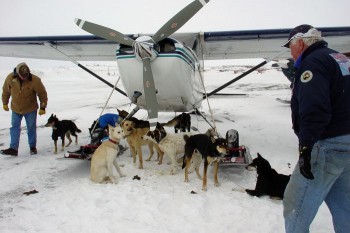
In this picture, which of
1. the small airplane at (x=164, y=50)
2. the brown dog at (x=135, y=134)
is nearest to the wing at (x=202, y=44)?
the small airplane at (x=164, y=50)

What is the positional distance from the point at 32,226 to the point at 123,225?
109 cm

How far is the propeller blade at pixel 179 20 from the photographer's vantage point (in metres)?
5.45

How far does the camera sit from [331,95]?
2176 millimetres

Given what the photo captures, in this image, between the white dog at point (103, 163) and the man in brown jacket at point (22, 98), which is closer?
the white dog at point (103, 163)

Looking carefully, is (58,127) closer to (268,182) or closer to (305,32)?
(268,182)

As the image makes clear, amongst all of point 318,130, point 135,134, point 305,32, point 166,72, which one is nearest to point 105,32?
point 166,72

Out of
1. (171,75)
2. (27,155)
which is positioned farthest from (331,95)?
(27,155)

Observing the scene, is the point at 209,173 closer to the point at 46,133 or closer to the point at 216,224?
Result: the point at 216,224

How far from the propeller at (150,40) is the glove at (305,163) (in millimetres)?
3410

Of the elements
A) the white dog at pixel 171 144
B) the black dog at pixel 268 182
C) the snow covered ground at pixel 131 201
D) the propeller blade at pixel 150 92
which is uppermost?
the propeller blade at pixel 150 92

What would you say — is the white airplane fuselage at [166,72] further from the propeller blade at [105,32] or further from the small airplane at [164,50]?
the propeller blade at [105,32]

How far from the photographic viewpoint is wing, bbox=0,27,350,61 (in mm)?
7191

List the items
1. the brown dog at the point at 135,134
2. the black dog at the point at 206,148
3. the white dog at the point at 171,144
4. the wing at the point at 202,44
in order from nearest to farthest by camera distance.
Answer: the black dog at the point at 206,148
the white dog at the point at 171,144
the brown dog at the point at 135,134
the wing at the point at 202,44

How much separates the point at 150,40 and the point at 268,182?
324 centimetres
